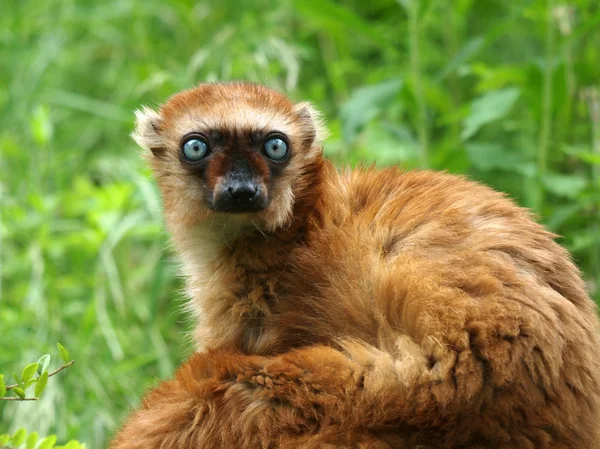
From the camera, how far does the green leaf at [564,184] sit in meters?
6.06

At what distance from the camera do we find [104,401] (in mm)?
6379

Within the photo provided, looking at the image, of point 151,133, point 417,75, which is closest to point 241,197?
point 151,133

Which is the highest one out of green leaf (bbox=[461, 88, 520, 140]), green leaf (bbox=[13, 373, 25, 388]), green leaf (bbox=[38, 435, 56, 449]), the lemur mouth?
green leaf (bbox=[461, 88, 520, 140])

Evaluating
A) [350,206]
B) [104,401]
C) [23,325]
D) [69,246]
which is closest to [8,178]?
[69,246]

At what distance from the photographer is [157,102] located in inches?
279

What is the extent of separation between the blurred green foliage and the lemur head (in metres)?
1.08

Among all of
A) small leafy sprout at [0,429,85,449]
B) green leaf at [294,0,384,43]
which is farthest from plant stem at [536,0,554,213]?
small leafy sprout at [0,429,85,449]

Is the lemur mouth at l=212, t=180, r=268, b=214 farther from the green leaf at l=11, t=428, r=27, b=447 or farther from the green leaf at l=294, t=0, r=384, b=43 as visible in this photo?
the green leaf at l=294, t=0, r=384, b=43

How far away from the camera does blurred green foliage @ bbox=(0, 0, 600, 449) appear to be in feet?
20.0

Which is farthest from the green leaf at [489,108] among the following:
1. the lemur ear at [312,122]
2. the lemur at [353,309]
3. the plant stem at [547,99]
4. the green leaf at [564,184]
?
the lemur at [353,309]

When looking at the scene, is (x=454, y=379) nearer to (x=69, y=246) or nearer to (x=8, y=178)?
(x=69, y=246)

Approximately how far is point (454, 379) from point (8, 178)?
5423 mm

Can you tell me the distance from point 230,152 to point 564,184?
2895 mm

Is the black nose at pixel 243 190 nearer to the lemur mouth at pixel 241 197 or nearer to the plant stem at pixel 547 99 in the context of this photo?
the lemur mouth at pixel 241 197
